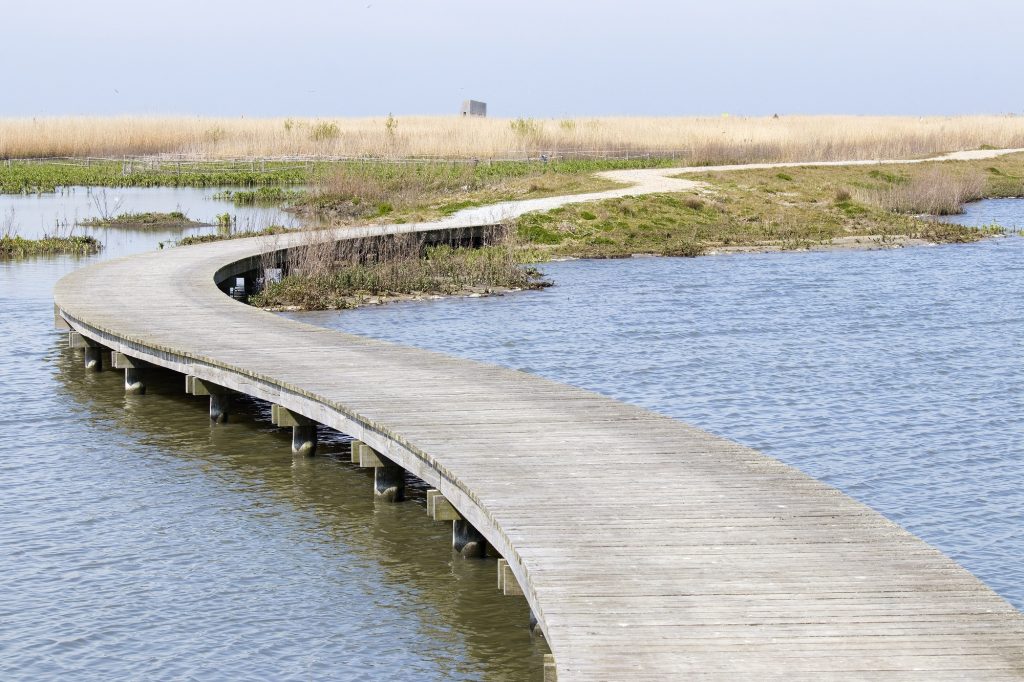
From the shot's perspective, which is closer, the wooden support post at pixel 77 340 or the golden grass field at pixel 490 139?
the wooden support post at pixel 77 340

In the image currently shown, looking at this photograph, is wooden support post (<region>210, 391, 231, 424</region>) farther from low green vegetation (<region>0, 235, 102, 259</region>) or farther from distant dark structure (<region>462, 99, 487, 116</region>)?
distant dark structure (<region>462, 99, 487, 116</region>)

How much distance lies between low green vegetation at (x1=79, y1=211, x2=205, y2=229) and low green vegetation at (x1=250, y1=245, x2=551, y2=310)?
12.0 m

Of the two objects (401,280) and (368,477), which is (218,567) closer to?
(368,477)

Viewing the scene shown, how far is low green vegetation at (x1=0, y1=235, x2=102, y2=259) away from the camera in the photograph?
105 feet

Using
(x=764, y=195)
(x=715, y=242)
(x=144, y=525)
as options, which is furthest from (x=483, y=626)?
(x=764, y=195)

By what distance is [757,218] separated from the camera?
38.2 metres

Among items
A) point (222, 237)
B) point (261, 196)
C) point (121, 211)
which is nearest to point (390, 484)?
point (222, 237)

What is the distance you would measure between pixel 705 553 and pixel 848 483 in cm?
519

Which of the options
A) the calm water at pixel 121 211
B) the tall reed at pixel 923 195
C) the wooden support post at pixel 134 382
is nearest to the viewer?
the wooden support post at pixel 134 382

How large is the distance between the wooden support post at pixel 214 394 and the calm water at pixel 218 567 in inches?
6.9

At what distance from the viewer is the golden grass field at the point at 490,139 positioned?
196 feet

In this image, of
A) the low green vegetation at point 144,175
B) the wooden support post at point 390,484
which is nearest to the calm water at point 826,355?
the wooden support post at point 390,484

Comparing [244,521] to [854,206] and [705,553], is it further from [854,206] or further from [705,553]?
[854,206]

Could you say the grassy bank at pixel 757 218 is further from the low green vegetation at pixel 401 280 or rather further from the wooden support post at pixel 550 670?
the wooden support post at pixel 550 670
